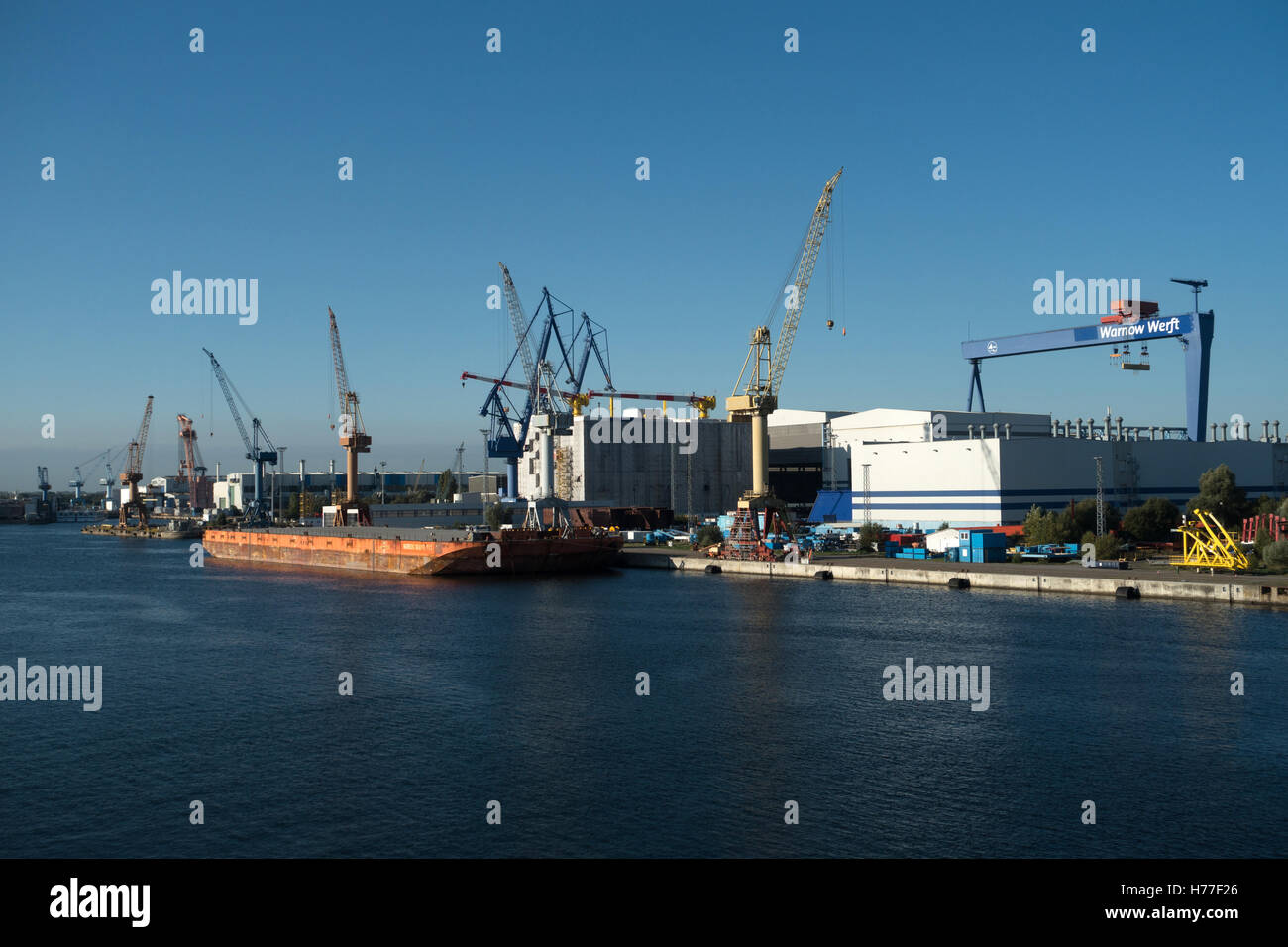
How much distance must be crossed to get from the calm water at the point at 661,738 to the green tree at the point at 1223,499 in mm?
24266

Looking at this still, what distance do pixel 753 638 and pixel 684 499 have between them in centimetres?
5735

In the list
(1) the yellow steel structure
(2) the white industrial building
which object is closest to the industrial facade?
(2) the white industrial building

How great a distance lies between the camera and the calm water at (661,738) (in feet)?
44.2

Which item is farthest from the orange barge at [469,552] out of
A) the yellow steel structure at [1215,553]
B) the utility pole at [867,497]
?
the yellow steel structure at [1215,553]

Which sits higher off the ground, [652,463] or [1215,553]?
[652,463]

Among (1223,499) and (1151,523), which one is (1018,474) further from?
(1223,499)

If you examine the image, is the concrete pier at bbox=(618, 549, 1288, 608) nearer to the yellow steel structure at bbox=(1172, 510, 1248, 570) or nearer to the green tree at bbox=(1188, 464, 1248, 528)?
the yellow steel structure at bbox=(1172, 510, 1248, 570)

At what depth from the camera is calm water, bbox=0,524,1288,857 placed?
1348cm

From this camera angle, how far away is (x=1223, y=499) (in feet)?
175

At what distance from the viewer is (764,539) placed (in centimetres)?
5325

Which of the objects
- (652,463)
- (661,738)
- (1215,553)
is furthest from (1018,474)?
(661,738)

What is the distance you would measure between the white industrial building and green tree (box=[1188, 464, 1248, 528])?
16.1 ft

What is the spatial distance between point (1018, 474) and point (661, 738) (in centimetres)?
4104

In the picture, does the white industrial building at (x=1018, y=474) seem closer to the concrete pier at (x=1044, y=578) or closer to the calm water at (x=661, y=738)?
the concrete pier at (x=1044, y=578)
